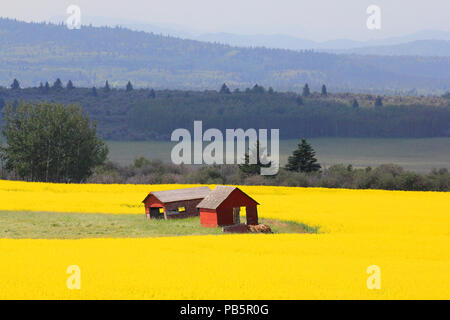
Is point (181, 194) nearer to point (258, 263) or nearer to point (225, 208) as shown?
point (225, 208)

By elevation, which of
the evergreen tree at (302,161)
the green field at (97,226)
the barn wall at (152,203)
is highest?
the evergreen tree at (302,161)

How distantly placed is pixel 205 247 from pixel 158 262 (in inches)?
211

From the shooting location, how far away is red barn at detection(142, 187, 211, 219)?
45.3 meters

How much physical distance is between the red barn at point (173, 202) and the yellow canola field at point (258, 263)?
387cm

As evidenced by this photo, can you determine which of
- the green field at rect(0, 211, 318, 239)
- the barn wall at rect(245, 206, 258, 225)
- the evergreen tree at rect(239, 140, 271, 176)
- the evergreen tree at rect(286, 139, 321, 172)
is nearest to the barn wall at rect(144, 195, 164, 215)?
the green field at rect(0, 211, 318, 239)

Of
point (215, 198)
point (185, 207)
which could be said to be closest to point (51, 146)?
point (185, 207)

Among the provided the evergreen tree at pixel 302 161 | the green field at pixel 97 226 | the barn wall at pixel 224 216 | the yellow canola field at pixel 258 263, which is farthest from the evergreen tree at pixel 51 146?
the barn wall at pixel 224 216

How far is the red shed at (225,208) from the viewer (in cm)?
4194

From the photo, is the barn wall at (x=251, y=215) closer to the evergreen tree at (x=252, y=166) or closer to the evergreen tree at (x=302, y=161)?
the evergreen tree at (x=252, y=166)

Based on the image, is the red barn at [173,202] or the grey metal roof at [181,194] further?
the grey metal roof at [181,194]

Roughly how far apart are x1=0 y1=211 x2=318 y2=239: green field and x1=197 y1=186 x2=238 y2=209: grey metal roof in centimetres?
112

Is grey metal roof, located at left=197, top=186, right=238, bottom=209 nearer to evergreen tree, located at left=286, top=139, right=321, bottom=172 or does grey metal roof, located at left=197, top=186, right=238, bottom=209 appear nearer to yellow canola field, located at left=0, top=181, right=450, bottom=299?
yellow canola field, located at left=0, top=181, right=450, bottom=299

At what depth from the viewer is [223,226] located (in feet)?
Result: 135
